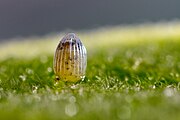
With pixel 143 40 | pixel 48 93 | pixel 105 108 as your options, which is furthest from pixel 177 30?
pixel 105 108

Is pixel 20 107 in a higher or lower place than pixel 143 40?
lower

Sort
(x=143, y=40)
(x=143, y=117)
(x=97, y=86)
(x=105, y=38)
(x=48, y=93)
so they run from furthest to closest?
(x=105, y=38) < (x=143, y=40) < (x=97, y=86) < (x=48, y=93) < (x=143, y=117)

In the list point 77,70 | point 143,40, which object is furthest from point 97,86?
point 143,40

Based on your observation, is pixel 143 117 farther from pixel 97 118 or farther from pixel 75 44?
pixel 75 44

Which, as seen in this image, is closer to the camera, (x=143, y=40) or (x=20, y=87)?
(x=20, y=87)

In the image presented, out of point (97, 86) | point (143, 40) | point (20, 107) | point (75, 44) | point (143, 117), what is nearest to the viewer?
point (143, 117)

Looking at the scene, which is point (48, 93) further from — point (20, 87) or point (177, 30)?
point (177, 30)
